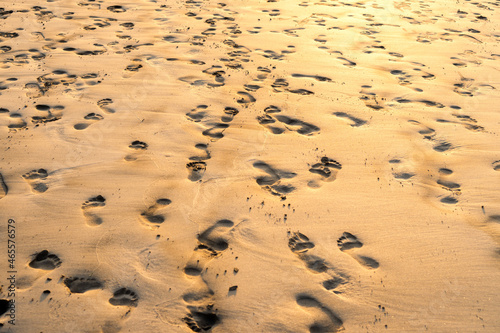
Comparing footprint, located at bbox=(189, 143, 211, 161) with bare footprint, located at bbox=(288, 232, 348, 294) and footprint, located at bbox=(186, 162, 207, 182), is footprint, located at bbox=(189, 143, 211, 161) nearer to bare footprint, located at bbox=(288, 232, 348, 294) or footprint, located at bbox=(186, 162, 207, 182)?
footprint, located at bbox=(186, 162, 207, 182)

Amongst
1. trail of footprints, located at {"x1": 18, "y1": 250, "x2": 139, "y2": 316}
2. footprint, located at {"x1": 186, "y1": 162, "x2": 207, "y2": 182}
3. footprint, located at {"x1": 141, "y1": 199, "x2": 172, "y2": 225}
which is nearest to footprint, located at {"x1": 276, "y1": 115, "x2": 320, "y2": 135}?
footprint, located at {"x1": 186, "y1": 162, "x2": 207, "y2": 182}

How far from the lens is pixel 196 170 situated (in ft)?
9.42

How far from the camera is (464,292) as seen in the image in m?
2.14

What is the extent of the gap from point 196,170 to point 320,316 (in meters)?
1.30

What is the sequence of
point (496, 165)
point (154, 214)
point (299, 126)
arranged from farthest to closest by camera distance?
point (299, 126), point (496, 165), point (154, 214)

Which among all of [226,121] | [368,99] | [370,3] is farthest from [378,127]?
[370,3]

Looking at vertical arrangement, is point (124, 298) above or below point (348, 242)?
below

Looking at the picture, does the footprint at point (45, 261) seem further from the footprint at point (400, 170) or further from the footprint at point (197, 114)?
the footprint at point (400, 170)

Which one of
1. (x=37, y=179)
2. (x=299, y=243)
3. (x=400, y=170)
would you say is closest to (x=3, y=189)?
(x=37, y=179)

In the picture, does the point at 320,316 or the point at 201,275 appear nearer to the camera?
the point at 320,316

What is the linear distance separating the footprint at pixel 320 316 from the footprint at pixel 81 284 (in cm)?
99

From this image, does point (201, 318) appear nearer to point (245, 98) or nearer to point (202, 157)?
point (202, 157)

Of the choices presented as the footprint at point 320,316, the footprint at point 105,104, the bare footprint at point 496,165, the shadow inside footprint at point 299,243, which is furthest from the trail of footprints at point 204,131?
the bare footprint at point 496,165

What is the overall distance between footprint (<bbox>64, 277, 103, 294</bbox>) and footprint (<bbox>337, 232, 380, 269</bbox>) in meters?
1.28
